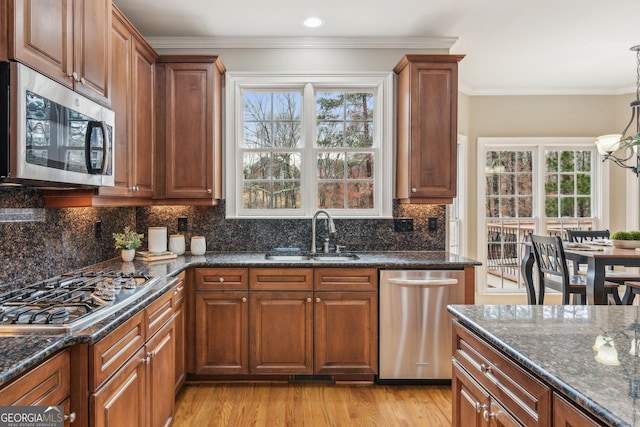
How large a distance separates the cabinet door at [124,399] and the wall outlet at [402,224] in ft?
7.63

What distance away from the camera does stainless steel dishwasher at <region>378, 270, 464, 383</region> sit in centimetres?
294

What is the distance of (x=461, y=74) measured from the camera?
448 centimetres

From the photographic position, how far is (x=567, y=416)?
94 centimetres

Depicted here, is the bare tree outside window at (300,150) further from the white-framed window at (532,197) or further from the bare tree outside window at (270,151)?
the white-framed window at (532,197)

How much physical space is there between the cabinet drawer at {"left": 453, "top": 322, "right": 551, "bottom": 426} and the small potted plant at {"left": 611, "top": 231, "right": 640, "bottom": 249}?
305 cm

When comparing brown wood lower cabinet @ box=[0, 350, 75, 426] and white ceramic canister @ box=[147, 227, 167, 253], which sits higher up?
white ceramic canister @ box=[147, 227, 167, 253]

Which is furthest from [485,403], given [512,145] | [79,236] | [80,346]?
[512,145]

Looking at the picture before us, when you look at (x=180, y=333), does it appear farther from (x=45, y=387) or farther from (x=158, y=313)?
(x=45, y=387)

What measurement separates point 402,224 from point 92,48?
261 centimetres

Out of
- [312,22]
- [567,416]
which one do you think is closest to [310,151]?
[312,22]

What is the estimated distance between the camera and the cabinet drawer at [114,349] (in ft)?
4.51

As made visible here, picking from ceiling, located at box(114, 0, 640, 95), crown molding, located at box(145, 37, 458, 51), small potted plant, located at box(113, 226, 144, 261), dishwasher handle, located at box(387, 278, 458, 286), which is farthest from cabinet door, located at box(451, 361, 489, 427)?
crown molding, located at box(145, 37, 458, 51)

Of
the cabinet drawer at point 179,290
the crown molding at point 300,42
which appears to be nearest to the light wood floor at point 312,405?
the cabinet drawer at point 179,290

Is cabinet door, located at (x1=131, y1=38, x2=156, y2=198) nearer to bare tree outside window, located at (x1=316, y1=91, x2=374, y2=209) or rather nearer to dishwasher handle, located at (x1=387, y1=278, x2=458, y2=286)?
bare tree outside window, located at (x1=316, y1=91, x2=374, y2=209)
